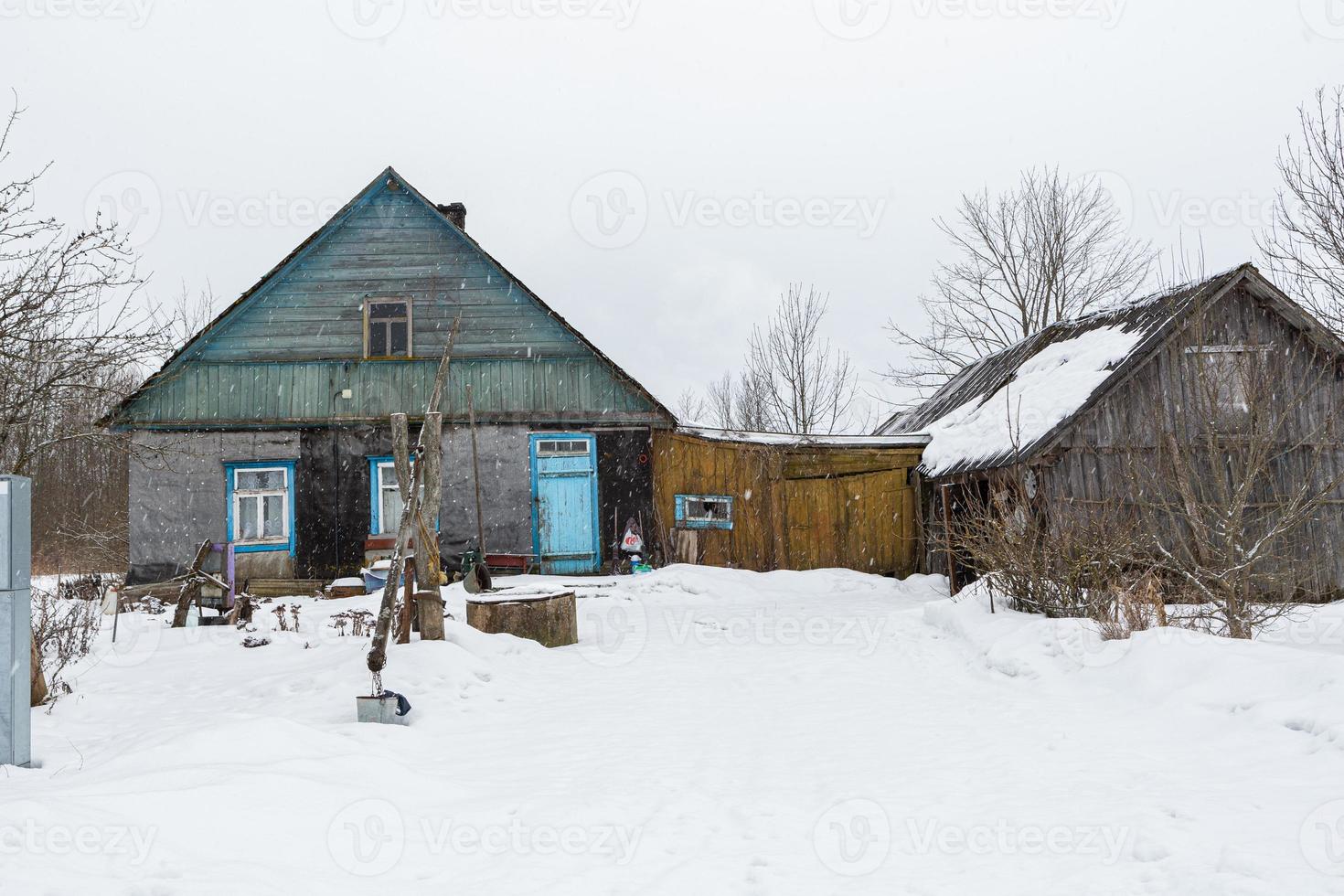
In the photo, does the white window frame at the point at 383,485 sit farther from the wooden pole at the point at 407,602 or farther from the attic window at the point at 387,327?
the wooden pole at the point at 407,602

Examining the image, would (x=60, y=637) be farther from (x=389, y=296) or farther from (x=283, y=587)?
(x=389, y=296)

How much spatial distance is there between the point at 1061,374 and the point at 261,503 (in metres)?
14.2

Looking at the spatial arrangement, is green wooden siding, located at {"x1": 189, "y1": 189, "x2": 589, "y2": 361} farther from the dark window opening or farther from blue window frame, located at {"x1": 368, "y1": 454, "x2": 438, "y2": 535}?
blue window frame, located at {"x1": 368, "y1": 454, "x2": 438, "y2": 535}

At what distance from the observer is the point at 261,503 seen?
15719 mm

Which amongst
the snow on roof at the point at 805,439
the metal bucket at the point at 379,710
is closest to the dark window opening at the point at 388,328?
the snow on roof at the point at 805,439

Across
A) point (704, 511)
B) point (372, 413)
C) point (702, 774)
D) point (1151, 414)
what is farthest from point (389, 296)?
point (702, 774)

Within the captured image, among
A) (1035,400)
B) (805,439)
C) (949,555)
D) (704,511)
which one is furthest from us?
(805,439)

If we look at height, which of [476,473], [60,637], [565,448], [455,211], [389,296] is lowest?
[60,637]

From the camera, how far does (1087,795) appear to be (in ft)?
14.1

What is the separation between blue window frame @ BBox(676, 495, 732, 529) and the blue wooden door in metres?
1.65

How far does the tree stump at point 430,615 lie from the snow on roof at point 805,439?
352 inches

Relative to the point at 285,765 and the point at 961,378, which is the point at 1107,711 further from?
the point at 961,378

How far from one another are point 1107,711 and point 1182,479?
3.29 meters

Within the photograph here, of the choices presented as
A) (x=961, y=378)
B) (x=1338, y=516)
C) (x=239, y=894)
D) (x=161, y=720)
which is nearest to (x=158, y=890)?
(x=239, y=894)
